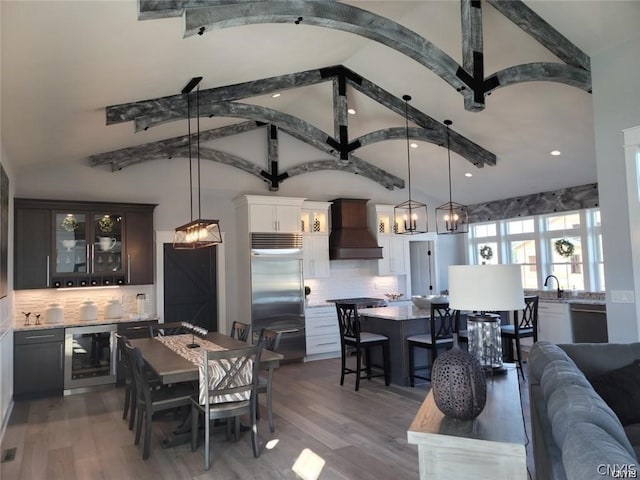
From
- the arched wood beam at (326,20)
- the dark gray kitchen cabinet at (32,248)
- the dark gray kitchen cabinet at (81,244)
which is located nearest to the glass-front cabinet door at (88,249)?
the dark gray kitchen cabinet at (81,244)

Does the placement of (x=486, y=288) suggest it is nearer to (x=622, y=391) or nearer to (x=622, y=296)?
(x=622, y=391)

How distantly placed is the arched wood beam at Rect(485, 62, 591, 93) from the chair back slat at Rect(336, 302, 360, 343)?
9.98 feet

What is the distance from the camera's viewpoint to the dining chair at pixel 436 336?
5429 millimetres

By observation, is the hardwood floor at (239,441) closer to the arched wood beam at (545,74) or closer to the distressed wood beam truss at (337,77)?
the distressed wood beam truss at (337,77)

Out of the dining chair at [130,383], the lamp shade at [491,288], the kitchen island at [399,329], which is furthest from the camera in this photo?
the kitchen island at [399,329]

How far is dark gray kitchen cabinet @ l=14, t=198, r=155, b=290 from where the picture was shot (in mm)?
5867

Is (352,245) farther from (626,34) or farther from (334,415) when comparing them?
(626,34)

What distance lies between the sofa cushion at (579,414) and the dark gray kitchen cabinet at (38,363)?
576 cm

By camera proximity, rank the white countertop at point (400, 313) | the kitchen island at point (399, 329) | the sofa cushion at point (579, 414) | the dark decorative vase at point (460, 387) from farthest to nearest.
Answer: the kitchen island at point (399, 329) < the white countertop at point (400, 313) < the dark decorative vase at point (460, 387) < the sofa cushion at point (579, 414)

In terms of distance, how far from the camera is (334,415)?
4754mm

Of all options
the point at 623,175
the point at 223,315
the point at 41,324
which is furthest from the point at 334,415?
the point at 41,324

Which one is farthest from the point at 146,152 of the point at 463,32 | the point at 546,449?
the point at 546,449

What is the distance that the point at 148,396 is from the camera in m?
3.80

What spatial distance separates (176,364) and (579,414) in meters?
3.07
